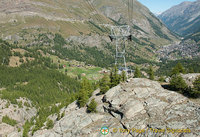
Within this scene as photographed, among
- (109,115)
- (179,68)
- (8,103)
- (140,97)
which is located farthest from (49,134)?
(8,103)

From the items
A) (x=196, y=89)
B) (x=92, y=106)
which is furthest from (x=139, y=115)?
(x=92, y=106)

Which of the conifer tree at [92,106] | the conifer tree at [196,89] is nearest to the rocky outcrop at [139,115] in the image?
the conifer tree at [92,106]

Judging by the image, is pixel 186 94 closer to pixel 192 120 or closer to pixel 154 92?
pixel 154 92

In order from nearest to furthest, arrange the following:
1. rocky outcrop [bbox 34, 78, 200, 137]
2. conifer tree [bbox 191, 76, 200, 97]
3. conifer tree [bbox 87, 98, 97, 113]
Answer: rocky outcrop [bbox 34, 78, 200, 137]
conifer tree [bbox 191, 76, 200, 97]
conifer tree [bbox 87, 98, 97, 113]

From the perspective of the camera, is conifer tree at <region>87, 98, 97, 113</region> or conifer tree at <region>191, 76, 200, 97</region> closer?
conifer tree at <region>191, 76, 200, 97</region>

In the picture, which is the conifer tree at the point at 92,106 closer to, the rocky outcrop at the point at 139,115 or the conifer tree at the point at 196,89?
the rocky outcrop at the point at 139,115

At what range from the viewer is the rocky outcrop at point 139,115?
137ft

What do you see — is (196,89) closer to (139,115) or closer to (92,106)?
(139,115)

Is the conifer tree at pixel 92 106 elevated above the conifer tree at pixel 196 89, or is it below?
below

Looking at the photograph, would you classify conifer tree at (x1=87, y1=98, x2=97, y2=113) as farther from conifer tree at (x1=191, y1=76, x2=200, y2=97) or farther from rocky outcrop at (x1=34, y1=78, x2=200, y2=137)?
conifer tree at (x1=191, y1=76, x2=200, y2=97)

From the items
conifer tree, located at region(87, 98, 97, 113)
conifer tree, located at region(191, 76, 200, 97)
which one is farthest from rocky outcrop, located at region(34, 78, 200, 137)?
conifer tree, located at region(191, 76, 200, 97)

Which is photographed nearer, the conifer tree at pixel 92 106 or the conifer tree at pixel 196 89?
the conifer tree at pixel 196 89

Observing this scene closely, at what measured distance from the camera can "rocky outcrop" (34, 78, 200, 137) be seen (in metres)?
41.7

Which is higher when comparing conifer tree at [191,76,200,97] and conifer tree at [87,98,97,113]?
conifer tree at [191,76,200,97]
